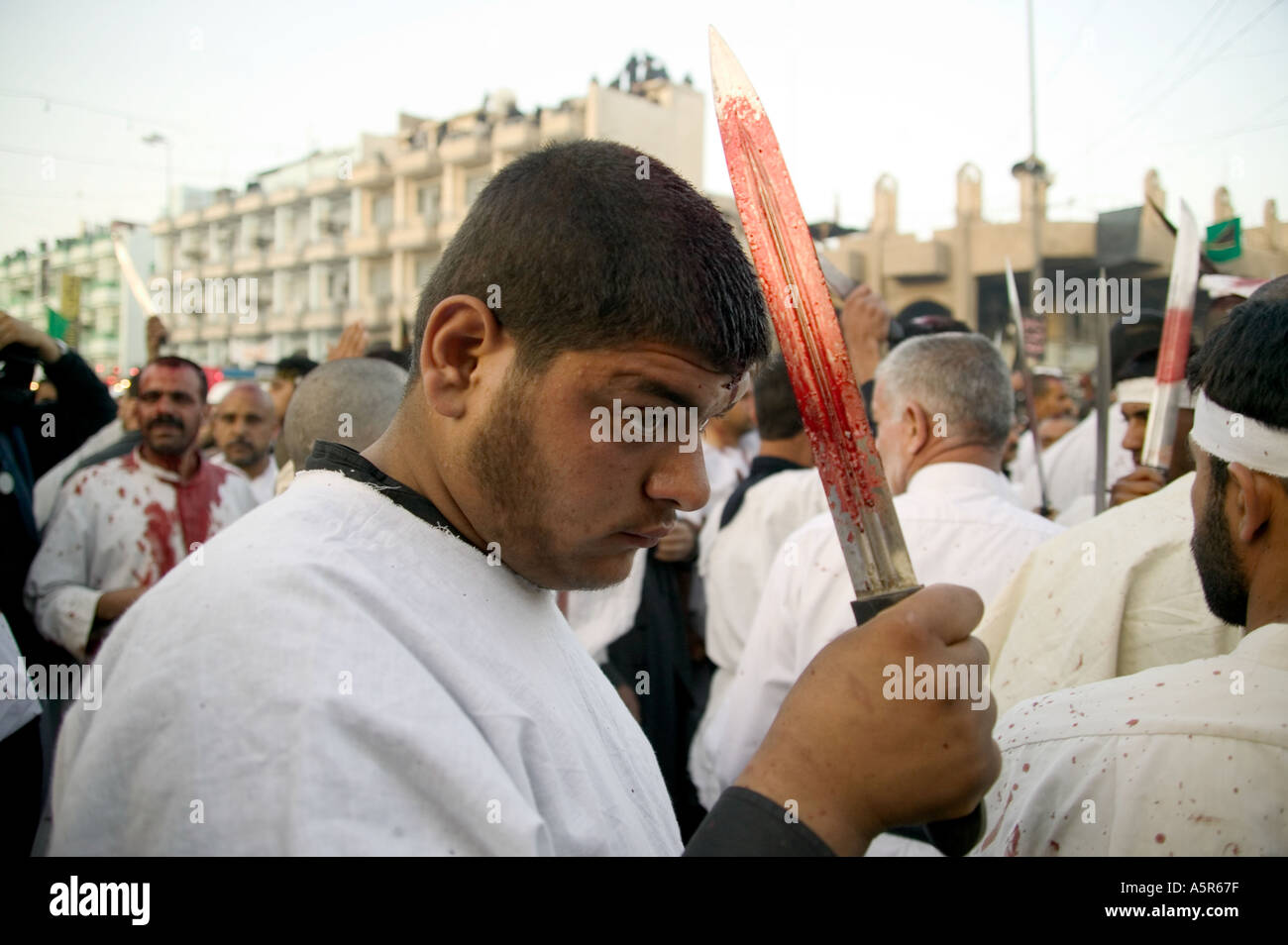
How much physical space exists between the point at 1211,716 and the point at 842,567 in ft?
5.55

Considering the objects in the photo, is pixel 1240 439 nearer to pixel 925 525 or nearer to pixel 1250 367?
pixel 1250 367

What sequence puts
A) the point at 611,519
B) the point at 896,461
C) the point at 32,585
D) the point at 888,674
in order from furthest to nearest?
1. the point at 32,585
2. the point at 896,461
3. the point at 611,519
4. the point at 888,674

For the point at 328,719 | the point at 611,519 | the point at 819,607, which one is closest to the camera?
the point at 328,719

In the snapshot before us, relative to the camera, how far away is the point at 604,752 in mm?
1271

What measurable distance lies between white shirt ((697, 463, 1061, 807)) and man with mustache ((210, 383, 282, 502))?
13.5 ft

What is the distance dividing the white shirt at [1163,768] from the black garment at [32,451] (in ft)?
13.1

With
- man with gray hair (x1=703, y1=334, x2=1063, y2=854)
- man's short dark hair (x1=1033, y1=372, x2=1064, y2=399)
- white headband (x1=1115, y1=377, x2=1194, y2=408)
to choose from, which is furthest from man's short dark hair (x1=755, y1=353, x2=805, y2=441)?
man's short dark hair (x1=1033, y1=372, x2=1064, y2=399)

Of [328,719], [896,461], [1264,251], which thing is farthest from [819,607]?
[1264,251]

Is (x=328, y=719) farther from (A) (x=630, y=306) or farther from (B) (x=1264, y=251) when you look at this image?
(B) (x=1264, y=251)

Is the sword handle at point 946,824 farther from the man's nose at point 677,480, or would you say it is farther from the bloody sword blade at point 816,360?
the man's nose at point 677,480

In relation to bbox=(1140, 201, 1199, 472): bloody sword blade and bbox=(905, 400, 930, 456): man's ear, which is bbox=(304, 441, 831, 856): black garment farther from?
bbox=(1140, 201, 1199, 472): bloody sword blade

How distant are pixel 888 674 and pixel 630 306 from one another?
22.2 inches

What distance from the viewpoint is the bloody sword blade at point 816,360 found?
1.28 meters

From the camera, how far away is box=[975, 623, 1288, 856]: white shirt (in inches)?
53.2
